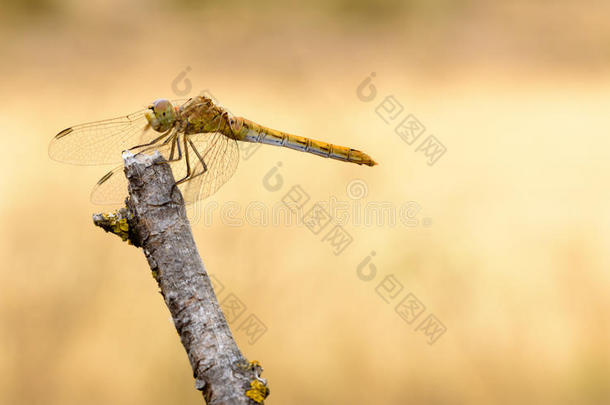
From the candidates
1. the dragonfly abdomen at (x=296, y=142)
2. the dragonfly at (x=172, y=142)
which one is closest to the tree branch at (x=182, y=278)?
the dragonfly at (x=172, y=142)

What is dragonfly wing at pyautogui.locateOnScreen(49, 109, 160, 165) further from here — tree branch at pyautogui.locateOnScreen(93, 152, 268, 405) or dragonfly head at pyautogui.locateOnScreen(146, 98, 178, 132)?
tree branch at pyautogui.locateOnScreen(93, 152, 268, 405)

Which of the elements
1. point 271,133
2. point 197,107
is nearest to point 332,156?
point 271,133

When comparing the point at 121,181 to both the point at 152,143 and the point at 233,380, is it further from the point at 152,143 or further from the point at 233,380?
the point at 233,380

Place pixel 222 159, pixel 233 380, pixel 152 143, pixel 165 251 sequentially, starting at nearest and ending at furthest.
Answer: pixel 233 380
pixel 165 251
pixel 152 143
pixel 222 159

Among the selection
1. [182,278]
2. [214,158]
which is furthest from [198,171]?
[182,278]

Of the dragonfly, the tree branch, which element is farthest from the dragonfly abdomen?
the tree branch

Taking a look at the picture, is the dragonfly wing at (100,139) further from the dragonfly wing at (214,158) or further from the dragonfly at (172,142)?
the dragonfly wing at (214,158)
